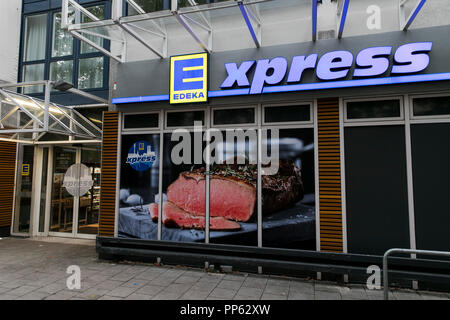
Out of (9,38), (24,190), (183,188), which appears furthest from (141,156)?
(9,38)

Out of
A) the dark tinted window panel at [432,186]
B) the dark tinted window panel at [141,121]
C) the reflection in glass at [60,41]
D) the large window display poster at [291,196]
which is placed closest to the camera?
the dark tinted window panel at [432,186]

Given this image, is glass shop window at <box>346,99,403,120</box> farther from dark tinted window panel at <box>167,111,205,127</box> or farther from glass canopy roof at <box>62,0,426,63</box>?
dark tinted window panel at <box>167,111,205,127</box>

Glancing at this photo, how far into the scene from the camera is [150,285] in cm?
526

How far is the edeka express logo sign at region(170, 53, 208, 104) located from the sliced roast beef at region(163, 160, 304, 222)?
5.43 feet

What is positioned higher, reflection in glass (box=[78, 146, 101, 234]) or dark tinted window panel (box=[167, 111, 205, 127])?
dark tinted window panel (box=[167, 111, 205, 127])

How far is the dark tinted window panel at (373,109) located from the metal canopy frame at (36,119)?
21.6 feet

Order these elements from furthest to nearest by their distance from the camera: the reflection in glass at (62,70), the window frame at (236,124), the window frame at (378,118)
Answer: the reflection in glass at (62,70), the window frame at (236,124), the window frame at (378,118)

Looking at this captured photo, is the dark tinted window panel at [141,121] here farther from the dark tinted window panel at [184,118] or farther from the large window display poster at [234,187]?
the large window display poster at [234,187]

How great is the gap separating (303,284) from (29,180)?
30.1ft

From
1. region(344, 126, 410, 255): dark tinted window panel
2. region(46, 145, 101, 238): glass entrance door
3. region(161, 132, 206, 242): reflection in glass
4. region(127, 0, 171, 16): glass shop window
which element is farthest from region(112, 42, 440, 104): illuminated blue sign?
region(46, 145, 101, 238): glass entrance door

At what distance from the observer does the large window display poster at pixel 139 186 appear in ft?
22.3

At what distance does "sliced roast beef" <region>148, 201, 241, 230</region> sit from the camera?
627cm

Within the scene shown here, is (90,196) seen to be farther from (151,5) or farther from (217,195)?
(151,5)

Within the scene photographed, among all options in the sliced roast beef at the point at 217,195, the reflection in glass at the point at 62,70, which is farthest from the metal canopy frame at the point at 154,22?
the sliced roast beef at the point at 217,195
